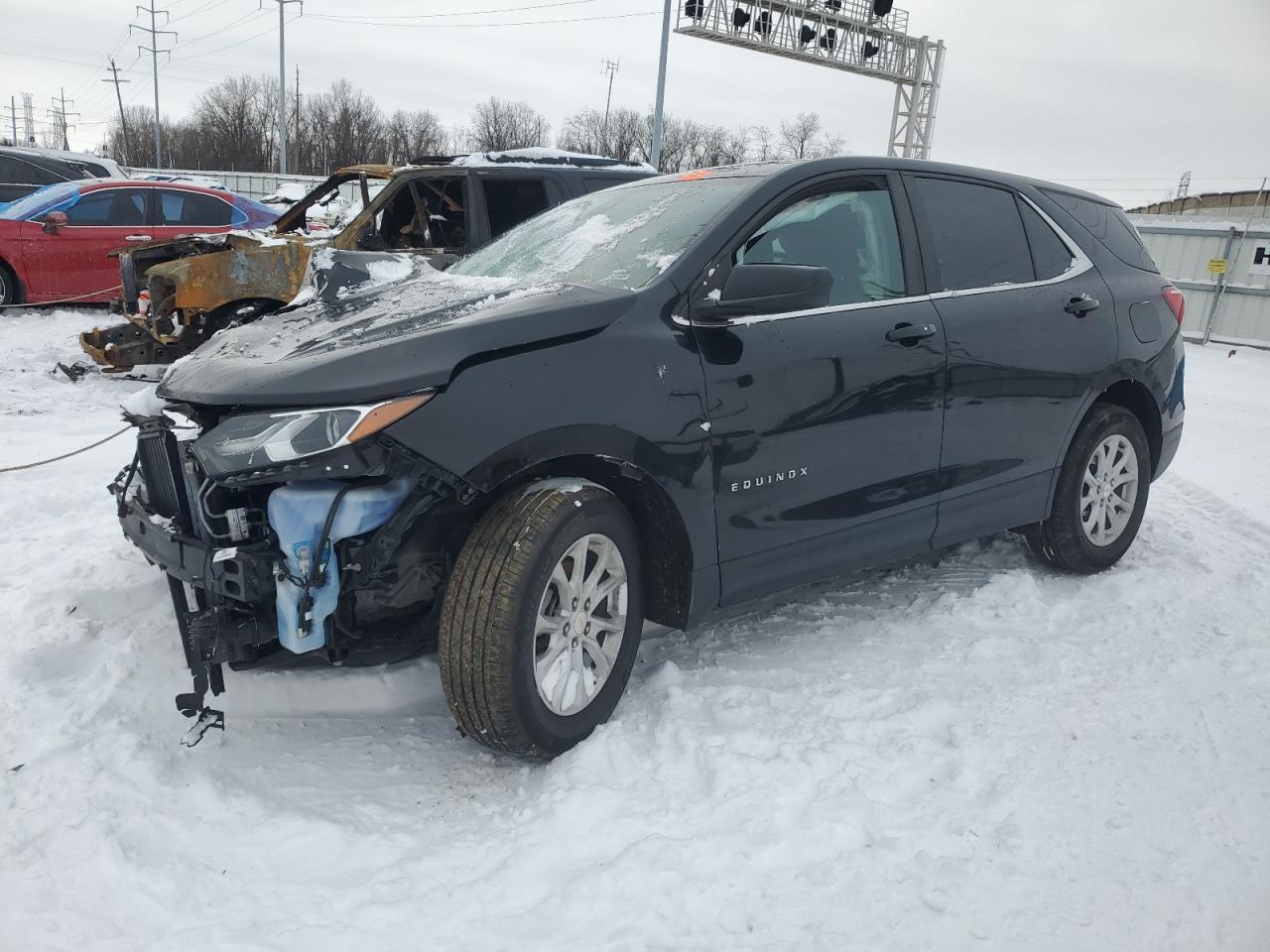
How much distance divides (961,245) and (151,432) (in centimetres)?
301

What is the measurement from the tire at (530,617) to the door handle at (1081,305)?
2.38m

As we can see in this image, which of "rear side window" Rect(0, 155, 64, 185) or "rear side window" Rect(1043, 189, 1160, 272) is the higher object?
"rear side window" Rect(1043, 189, 1160, 272)

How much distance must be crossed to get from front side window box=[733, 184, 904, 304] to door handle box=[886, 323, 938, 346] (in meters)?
0.14

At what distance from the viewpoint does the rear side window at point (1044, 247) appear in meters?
4.03

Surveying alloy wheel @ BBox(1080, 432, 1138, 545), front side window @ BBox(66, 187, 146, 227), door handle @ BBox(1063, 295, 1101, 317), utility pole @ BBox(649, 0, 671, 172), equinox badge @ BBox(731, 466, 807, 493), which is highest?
utility pole @ BBox(649, 0, 671, 172)

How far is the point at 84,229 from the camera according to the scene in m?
10.4

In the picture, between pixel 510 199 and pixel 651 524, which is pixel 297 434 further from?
pixel 510 199

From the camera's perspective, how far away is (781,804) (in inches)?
100

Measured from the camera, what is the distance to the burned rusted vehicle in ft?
23.5

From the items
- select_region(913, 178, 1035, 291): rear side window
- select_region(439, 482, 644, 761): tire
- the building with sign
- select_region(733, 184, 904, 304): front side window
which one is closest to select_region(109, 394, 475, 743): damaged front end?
select_region(439, 482, 644, 761): tire

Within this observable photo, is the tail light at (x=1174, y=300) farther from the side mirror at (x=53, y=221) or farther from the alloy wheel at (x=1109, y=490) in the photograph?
the side mirror at (x=53, y=221)

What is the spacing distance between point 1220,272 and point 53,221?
16.8 meters

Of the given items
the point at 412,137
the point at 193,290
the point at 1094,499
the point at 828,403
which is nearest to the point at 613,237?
the point at 828,403

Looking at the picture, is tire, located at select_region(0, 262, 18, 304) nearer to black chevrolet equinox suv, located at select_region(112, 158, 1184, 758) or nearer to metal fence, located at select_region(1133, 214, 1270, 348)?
black chevrolet equinox suv, located at select_region(112, 158, 1184, 758)
